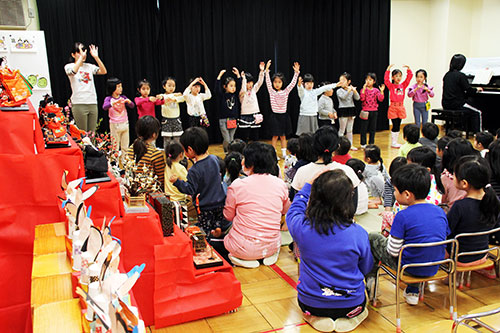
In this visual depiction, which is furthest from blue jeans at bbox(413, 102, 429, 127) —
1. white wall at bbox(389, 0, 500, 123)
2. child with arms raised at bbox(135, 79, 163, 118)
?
child with arms raised at bbox(135, 79, 163, 118)

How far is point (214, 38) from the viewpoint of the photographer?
7.51 metres

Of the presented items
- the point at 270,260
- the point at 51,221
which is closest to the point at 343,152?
the point at 270,260

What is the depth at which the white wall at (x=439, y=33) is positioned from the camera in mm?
8523

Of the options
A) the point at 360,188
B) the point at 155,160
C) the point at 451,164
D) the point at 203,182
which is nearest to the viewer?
the point at 203,182

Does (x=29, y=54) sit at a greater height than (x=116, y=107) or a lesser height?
greater

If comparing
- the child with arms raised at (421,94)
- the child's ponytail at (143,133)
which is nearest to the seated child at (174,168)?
the child's ponytail at (143,133)

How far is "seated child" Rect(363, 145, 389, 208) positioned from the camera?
406cm

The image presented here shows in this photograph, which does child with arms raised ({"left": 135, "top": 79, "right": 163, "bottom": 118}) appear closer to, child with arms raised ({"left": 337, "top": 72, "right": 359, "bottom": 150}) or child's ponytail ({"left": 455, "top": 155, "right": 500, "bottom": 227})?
child with arms raised ({"left": 337, "top": 72, "right": 359, "bottom": 150})

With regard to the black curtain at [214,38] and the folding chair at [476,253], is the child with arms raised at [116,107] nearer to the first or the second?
the black curtain at [214,38]

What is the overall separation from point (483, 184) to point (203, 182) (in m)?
1.72

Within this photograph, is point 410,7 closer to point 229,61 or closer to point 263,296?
point 229,61

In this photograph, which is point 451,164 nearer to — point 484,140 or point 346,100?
point 484,140

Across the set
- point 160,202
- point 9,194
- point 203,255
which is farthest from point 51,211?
point 203,255

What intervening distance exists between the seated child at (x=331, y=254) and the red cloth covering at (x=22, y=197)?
123 cm
